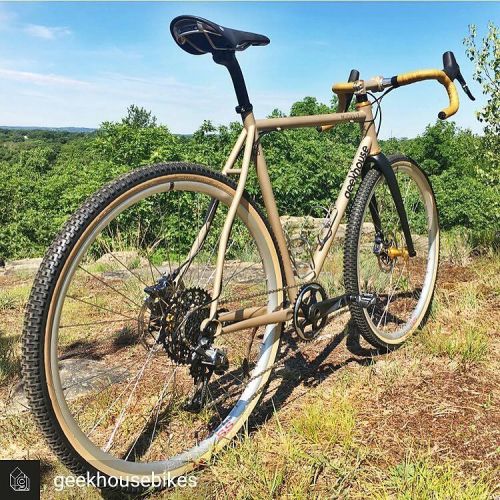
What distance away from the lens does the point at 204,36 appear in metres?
2.14

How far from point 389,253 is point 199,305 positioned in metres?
1.69

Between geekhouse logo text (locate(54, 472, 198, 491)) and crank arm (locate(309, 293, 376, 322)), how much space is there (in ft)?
3.26

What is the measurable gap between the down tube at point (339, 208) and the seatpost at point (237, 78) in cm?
89

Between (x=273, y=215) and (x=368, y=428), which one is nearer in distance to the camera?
(x=368, y=428)

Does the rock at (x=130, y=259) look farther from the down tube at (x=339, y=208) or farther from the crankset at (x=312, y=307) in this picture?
the crankset at (x=312, y=307)

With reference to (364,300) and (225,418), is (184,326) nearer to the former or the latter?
(225,418)

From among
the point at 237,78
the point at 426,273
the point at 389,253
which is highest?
the point at 237,78

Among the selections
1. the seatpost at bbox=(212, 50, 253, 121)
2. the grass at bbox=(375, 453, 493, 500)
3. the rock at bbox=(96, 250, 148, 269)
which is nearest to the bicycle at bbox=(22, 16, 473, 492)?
the seatpost at bbox=(212, 50, 253, 121)

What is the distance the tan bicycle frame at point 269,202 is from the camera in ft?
7.10

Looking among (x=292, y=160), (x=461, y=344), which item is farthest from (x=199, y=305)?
(x=292, y=160)

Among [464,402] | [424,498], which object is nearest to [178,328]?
[424,498]

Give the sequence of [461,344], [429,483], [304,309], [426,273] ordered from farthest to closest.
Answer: [426,273] → [461,344] → [304,309] → [429,483]

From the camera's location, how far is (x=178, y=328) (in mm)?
2002

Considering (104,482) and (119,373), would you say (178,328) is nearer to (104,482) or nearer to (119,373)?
(104,482)
